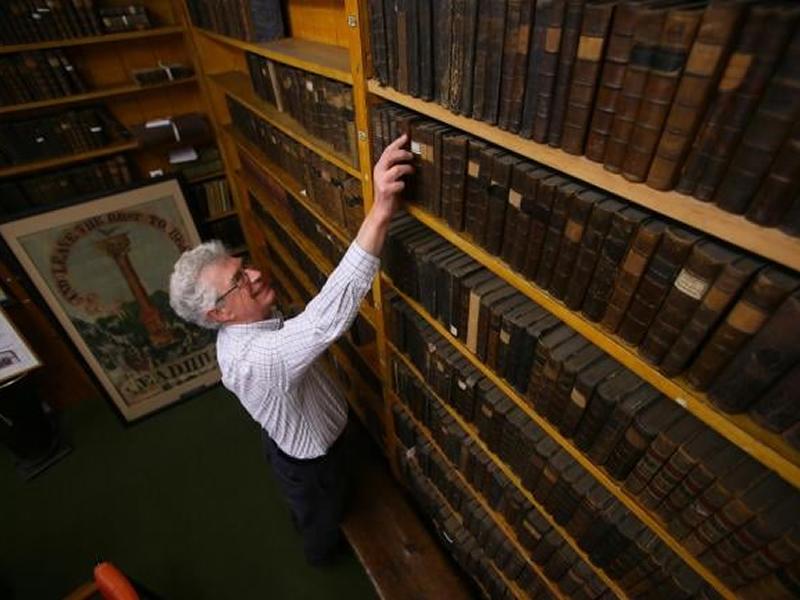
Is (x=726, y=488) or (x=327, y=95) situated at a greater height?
(x=327, y=95)

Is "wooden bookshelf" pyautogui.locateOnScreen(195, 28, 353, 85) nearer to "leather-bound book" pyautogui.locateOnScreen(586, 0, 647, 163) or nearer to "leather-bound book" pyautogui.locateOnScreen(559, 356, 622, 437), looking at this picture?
"leather-bound book" pyautogui.locateOnScreen(586, 0, 647, 163)

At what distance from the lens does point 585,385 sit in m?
0.88

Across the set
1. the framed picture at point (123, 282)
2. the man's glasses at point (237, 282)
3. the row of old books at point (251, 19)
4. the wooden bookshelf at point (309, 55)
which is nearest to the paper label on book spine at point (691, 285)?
the wooden bookshelf at point (309, 55)

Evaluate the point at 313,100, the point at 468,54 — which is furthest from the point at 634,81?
the point at 313,100

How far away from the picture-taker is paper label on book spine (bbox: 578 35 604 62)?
625 millimetres

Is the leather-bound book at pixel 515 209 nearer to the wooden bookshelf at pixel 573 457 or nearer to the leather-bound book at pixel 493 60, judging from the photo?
the leather-bound book at pixel 493 60

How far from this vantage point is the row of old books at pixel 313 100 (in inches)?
53.2

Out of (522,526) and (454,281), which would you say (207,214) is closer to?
(454,281)

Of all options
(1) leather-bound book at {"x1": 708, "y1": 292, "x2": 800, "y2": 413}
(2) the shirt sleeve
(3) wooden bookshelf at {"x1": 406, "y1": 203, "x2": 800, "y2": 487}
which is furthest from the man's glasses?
(1) leather-bound book at {"x1": 708, "y1": 292, "x2": 800, "y2": 413}

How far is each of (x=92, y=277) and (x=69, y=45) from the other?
1.20m

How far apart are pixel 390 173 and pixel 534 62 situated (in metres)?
0.45

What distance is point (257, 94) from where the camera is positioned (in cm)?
215

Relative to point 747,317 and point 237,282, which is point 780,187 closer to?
point 747,317

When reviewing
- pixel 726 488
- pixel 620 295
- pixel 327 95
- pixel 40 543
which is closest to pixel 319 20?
→ pixel 327 95
